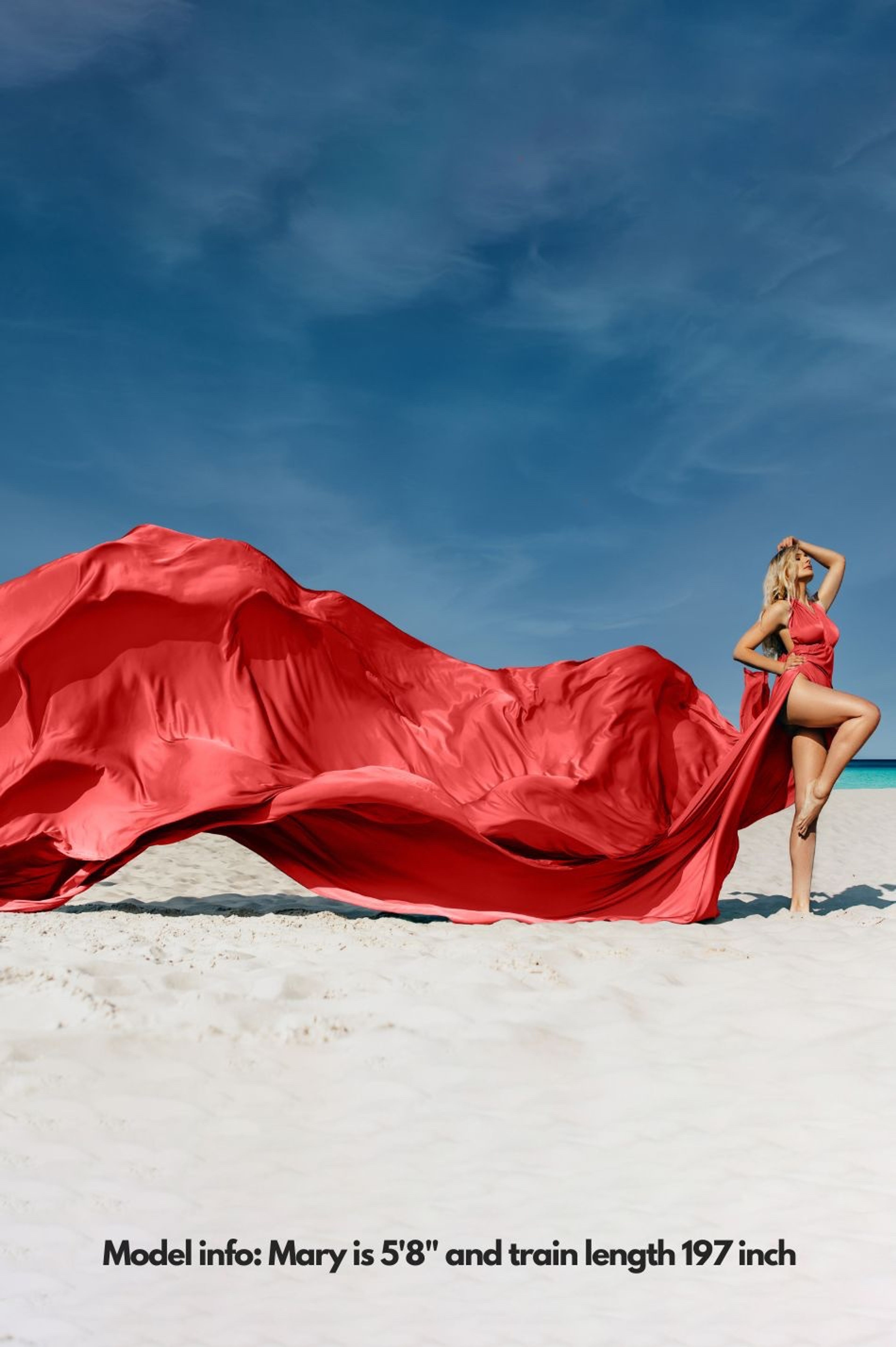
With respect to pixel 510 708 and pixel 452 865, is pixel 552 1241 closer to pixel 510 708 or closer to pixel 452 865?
pixel 452 865

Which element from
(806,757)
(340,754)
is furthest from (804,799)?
(340,754)

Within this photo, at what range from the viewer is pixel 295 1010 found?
4.64 m

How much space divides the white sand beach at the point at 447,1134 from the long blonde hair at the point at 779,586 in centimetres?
217

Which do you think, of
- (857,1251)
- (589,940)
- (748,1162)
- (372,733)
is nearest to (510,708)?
(372,733)

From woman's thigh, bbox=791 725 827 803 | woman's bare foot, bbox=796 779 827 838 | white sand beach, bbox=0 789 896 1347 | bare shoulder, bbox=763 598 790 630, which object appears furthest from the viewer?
bare shoulder, bbox=763 598 790 630

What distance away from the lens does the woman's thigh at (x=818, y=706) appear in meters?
7.13

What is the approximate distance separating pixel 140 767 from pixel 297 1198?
4431 mm

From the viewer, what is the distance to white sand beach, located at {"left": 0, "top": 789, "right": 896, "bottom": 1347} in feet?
8.46

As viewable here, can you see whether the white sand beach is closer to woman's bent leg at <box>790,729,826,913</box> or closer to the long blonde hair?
woman's bent leg at <box>790,729,826,913</box>

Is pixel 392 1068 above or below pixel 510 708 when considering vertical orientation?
below

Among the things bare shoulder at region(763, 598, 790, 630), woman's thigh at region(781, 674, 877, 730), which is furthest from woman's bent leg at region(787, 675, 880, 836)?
bare shoulder at region(763, 598, 790, 630)

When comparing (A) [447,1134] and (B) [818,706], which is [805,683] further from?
(A) [447,1134]

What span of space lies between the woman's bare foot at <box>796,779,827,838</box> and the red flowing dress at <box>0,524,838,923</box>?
33 cm

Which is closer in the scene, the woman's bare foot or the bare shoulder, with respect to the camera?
the woman's bare foot
